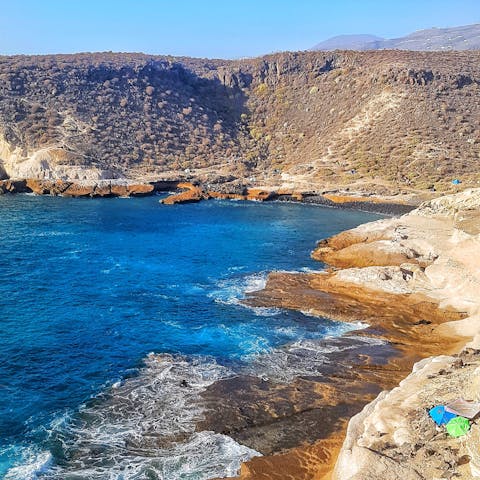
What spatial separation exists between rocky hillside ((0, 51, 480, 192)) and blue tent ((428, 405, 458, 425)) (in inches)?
2824

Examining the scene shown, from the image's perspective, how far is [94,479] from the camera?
19953 mm

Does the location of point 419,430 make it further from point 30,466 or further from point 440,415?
point 30,466

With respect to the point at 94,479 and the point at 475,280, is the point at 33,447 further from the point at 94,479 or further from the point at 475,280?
the point at 475,280

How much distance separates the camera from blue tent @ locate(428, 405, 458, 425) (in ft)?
61.8

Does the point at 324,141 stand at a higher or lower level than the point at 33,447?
higher

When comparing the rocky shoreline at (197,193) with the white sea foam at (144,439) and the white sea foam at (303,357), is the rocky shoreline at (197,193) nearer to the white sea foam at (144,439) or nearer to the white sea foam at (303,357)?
the white sea foam at (303,357)

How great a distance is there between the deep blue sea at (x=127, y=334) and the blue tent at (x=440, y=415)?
24.8 feet

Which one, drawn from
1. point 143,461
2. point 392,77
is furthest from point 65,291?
point 392,77

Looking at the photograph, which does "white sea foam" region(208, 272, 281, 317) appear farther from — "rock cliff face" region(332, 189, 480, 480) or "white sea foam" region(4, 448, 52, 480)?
"white sea foam" region(4, 448, 52, 480)

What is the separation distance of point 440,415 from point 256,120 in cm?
11481

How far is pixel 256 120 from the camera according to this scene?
420 ft

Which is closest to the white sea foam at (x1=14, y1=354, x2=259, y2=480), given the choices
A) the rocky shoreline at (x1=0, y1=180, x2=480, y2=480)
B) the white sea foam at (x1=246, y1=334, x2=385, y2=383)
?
the rocky shoreline at (x1=0, y1=180, x2=480, y2=480)

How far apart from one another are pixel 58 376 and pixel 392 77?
363ft

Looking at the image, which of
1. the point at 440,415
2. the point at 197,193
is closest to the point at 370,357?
the point at 440,415
